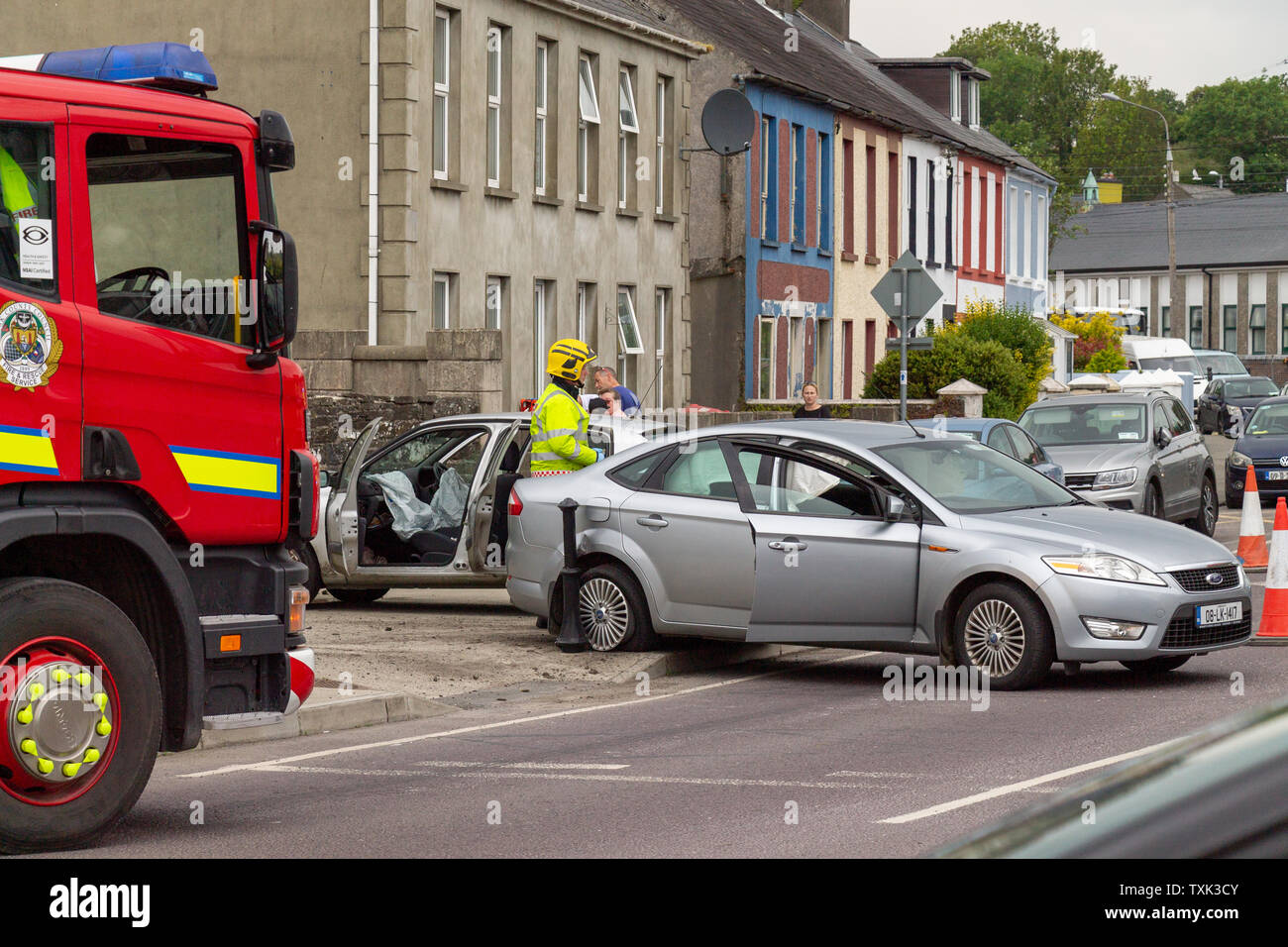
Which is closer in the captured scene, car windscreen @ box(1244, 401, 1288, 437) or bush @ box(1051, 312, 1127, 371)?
car windscreen @ box(1244, 401, 1288, 437)

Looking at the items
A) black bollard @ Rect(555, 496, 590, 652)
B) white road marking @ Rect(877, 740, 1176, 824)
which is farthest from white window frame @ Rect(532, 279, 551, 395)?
white road marking @ Rect(877, 740, 1176, 824)

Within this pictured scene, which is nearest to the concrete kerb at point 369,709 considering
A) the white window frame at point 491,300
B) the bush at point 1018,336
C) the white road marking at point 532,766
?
the white road marking at point 532,766

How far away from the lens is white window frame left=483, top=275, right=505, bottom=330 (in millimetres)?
28031

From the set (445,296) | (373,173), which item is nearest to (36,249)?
(373,173)

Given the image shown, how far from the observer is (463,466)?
17109mm

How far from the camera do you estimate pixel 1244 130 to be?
125812 mm

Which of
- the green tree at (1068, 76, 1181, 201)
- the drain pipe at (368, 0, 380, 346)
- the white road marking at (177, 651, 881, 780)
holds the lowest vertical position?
the white road marking at (177, 651, 881, 780)

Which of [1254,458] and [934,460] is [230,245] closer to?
[934,460]

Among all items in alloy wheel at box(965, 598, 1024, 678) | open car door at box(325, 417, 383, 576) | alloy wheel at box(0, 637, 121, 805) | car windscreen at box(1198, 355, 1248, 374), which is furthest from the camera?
car windscreen at box(1198, 355, 1248, 374)

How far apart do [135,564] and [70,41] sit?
69.7 feet

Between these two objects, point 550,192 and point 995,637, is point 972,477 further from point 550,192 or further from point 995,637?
point 550,192

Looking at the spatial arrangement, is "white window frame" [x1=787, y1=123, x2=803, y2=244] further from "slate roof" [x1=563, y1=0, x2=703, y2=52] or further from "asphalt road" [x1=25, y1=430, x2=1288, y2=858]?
"asphalt road" [x1=25, y1=430, x2=1288, y2=858]

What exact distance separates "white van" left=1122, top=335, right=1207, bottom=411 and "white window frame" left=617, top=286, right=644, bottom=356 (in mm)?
37020

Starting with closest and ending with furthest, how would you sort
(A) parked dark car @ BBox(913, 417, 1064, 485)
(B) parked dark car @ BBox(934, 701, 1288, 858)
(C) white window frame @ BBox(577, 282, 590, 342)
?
(B) parked dark car @ BBox(934, 701, 1288, 858) → (A) parked dark car @ BBox(913, 417, 1064, 485) → (C) white window frame @ BBox(577, 282, 590, 342)
